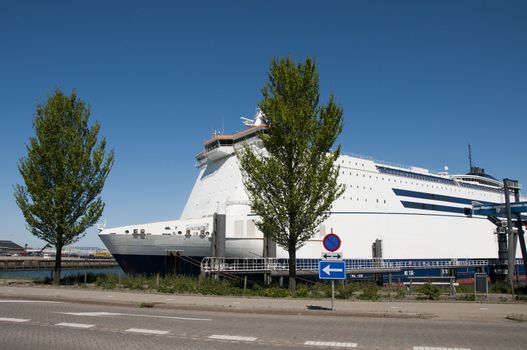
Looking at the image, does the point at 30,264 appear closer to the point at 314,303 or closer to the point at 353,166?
the point at 353,166

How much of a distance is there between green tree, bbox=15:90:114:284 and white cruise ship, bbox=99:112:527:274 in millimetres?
7021

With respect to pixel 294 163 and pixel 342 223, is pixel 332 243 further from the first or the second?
pixel 342 223

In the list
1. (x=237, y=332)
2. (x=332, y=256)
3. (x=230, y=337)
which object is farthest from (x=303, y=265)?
(x=230, y=337)

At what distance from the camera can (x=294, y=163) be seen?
19.7 meters

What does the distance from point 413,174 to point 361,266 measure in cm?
1910

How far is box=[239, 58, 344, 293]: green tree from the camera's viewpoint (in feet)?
62.5

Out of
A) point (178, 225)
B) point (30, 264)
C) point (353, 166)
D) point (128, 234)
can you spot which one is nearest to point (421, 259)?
point (353, 166)

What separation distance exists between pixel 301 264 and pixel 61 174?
56.0 ft

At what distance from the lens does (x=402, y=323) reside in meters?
11.1

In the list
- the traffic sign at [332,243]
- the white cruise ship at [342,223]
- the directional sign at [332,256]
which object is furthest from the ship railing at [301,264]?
the traffic sign at [332,243]

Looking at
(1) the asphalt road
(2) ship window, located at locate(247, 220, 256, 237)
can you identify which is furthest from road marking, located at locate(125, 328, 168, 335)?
(2) ship window, located at locate(247, 220, 256, 237)

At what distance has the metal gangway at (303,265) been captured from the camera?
2700 cm

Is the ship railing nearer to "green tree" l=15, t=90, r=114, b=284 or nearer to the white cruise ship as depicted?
the white cruise ship

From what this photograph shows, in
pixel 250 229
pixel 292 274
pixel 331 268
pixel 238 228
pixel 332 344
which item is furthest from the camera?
pixel 238 228
